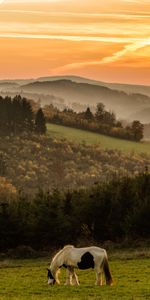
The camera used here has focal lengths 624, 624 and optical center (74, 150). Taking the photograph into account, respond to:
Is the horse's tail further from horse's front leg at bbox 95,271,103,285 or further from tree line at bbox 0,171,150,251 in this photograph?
tree line at bbox 0,171,150,251

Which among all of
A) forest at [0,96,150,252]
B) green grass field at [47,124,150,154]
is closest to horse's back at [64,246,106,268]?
forest at [0,96,150,252]

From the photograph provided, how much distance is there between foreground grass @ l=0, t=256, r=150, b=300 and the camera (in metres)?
22.6

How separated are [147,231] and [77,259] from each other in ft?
84.2

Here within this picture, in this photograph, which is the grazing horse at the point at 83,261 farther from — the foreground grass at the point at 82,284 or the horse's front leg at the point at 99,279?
the foreground grass at the point at 82,284

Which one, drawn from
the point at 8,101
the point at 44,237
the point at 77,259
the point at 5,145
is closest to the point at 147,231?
the point at 44,237

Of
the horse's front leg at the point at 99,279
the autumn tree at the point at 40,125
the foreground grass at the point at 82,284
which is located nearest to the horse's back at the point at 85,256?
the horse's front leg at the point at 99,279

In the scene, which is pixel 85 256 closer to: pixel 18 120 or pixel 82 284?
pixel 82 284

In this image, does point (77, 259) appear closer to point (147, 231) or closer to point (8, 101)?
point (147, 231)

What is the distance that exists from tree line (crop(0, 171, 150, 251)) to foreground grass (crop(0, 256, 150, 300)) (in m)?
10.3

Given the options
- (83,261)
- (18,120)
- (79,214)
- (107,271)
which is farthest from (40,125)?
(107,271)

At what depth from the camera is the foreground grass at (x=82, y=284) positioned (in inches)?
891

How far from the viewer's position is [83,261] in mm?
24922

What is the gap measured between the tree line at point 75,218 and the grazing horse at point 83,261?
22621 mm

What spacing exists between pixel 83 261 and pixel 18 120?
17383 centimetres
